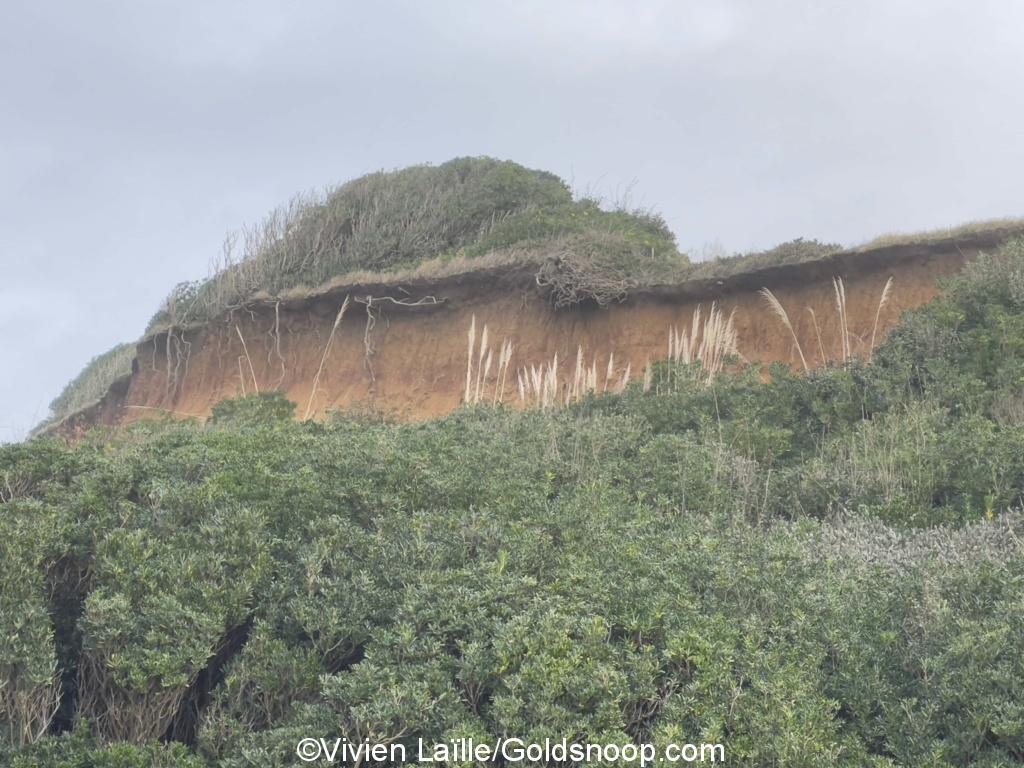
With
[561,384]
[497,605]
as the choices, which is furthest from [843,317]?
[497,605]

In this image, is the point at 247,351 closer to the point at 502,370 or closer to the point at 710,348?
the point at 502,370

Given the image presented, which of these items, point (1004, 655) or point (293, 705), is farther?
point (293, 705)

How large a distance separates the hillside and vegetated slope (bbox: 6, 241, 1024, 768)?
22.8 feet

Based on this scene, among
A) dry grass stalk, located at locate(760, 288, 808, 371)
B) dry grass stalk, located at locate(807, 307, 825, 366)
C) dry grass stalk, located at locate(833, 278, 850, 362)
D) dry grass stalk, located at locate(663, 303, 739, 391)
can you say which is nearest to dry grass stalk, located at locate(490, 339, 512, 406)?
dry grass stalk, located at locate(663, 303, 739, 391)

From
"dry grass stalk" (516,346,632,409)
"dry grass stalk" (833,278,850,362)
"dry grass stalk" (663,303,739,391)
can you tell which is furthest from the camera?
"dry grass stalk" (663,303,739,391)

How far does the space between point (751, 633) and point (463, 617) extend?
4.46 feet

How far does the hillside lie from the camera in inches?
620

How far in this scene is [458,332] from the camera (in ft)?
63.8

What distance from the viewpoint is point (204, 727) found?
4.64 meters

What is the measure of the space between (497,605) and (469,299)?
14.9 m

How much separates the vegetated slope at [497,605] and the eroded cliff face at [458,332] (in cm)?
770

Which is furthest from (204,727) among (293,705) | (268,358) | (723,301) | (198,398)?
(198,398)

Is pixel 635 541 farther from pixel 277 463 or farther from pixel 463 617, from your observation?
pixel 277 463

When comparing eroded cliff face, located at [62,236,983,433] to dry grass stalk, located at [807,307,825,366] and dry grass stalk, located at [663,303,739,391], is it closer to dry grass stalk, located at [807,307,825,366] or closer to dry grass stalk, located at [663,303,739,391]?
dry grass stalk, located at [807,307,825,366]
